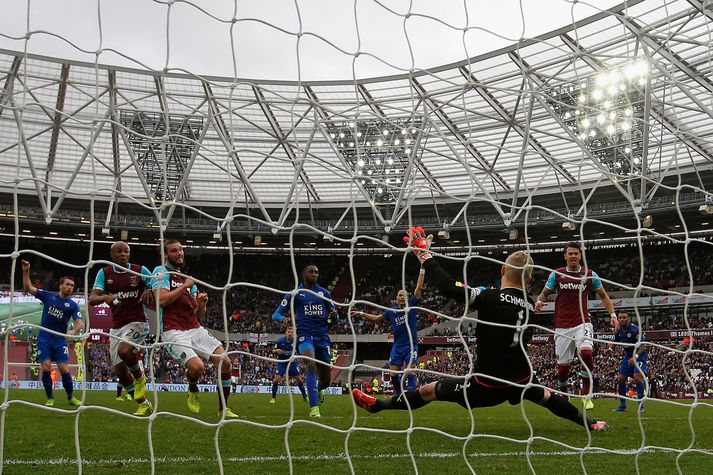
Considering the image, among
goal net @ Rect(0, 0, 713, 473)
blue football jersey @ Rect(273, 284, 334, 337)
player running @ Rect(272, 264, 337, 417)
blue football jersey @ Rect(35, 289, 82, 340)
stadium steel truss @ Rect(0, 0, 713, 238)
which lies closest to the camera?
player running @ Rect(272, 264, 337, 417)

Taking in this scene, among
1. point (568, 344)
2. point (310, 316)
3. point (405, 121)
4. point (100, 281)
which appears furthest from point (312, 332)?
point (405, 121)

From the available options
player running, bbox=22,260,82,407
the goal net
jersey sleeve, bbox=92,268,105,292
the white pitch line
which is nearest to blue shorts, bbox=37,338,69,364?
player running, bbox=22,260,82,407

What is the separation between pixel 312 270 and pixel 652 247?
105 feet

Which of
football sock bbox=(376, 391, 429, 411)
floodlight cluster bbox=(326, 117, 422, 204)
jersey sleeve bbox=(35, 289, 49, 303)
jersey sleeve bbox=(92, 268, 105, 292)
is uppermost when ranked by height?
floodlight cluster bbox=(326, 117, 422, 204)

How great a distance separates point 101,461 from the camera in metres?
4.84

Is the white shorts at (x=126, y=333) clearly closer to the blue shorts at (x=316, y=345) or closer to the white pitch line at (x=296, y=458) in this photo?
the blue shorts at (x=316, y=345)

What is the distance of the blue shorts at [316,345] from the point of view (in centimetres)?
881

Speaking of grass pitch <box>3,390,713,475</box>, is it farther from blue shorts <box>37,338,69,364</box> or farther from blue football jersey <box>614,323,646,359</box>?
blue football jersey <box>614,323,646,359</box>

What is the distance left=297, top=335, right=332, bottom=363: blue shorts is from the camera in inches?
347

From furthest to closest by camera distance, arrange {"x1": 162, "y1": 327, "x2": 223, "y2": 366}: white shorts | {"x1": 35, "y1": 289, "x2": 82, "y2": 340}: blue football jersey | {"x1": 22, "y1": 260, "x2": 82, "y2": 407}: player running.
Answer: {"x1": 35, "y1": 289, "x2": 82, "y2": 340}: blue football jersey < {"x1": 22, "y1": 260, "x2": 82, "y2": 407}: player running < {"x1": 162, "y1": 327, "x2": 223, "y2": 366}: white shorts

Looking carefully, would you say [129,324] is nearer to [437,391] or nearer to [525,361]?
[437,391]

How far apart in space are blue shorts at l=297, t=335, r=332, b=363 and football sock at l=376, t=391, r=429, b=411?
103 inches

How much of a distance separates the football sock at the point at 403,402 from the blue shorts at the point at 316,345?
2610 mm

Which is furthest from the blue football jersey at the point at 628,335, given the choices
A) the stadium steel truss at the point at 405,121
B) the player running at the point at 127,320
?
the stadium steel truss at the point at 405,121
